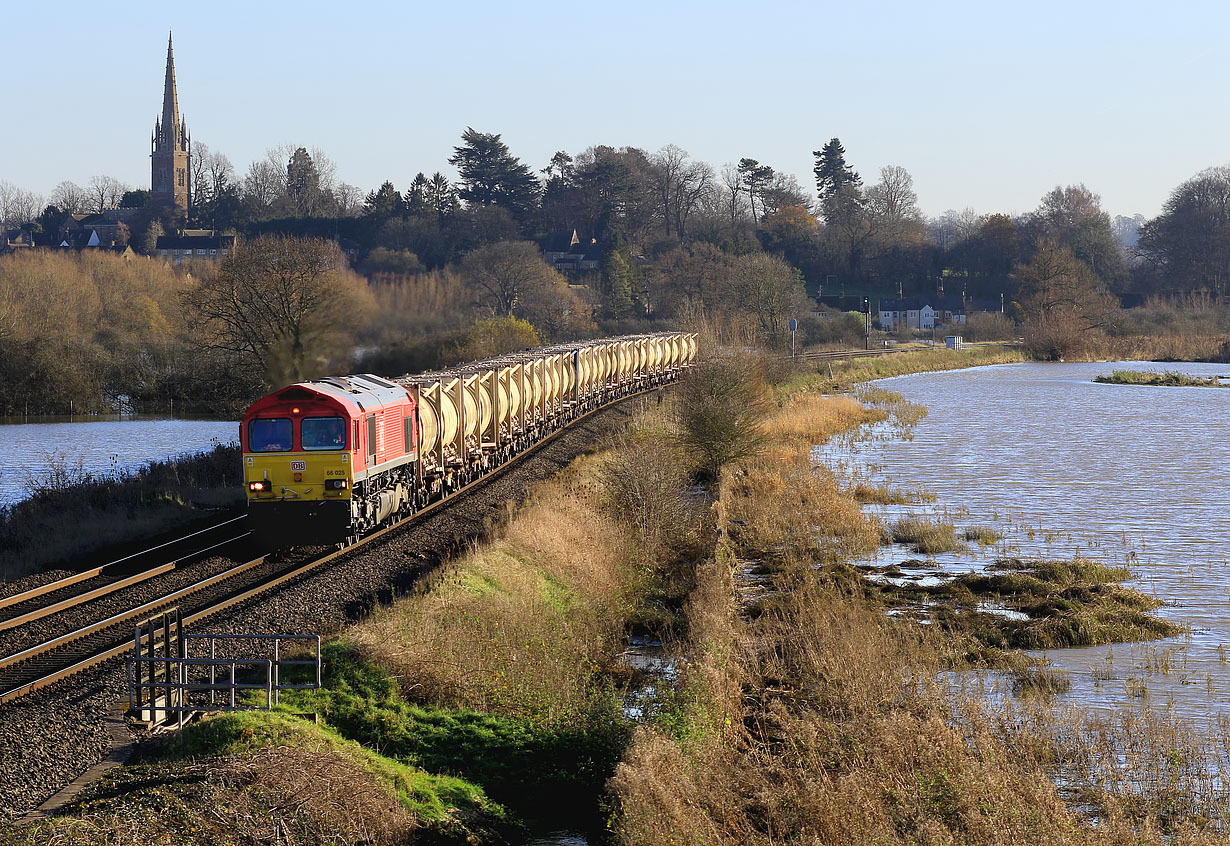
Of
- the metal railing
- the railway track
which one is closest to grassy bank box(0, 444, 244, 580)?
the railway track

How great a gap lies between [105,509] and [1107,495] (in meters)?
29.7

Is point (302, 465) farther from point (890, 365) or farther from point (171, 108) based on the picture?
point (171, 108)

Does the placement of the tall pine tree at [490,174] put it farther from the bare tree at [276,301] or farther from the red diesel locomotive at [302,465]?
the red diesel locomotive at [302,465]

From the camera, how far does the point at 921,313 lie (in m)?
138

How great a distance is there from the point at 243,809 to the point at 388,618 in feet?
20.2

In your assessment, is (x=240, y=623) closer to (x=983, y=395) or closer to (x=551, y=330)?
(x=983, y=395)

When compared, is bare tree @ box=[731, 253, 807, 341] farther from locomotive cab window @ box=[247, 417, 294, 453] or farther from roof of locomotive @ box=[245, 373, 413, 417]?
locomotive cab window @ box=[247, 417, 294, 453]

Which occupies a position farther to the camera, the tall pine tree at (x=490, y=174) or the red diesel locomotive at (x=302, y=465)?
the tall pine tree at (x=490, y=174)

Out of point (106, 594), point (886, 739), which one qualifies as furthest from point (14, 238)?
point (886, 739)

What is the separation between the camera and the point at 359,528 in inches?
916

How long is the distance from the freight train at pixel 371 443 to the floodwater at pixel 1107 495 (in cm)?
1148

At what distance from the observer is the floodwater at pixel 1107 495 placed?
19312 millimetres

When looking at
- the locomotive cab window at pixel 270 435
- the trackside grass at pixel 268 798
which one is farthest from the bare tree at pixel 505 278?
the trackside grass at pixel 268 798

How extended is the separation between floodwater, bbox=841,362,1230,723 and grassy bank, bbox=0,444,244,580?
17.4 m
